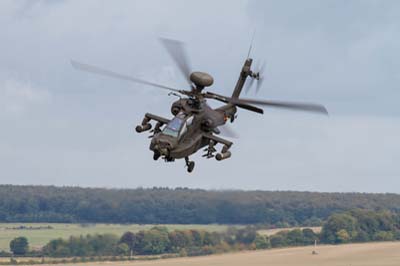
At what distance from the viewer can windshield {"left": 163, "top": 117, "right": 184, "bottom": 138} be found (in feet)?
154

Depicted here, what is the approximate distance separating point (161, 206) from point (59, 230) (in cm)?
619

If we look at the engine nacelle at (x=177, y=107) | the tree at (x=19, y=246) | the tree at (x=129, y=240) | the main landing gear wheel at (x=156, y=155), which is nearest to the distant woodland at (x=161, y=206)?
the tree at (x=19, y=246)

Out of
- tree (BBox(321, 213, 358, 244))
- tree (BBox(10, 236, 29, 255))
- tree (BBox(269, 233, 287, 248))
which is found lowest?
tree (BBox(10, 236, 29, 255))

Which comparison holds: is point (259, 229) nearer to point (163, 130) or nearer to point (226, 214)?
point (226, 214)

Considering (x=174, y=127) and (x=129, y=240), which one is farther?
(x=129, y=240)

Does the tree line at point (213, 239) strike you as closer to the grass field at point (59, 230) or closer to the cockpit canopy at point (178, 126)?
the grass field at point (59, 230)

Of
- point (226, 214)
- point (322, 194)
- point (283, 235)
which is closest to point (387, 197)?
point (322, 194)

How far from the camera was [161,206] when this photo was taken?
6738 centimetres

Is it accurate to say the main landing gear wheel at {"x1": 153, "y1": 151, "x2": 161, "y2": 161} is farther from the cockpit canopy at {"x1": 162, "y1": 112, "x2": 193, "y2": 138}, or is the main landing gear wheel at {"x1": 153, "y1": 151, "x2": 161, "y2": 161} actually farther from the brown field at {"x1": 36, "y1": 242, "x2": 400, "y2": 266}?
A: the brown field at {"x1": 36, "y1": 242, "x2": 400, "y2": 266}

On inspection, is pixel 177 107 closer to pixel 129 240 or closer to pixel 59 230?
pixel 59 230

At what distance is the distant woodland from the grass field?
466 millimetres

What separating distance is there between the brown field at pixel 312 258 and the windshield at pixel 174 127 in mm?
24835

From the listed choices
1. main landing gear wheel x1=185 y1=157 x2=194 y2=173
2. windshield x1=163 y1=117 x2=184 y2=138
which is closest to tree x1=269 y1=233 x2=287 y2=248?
main landing gear wheel x1=185 y1=157 x2=194 y2=173

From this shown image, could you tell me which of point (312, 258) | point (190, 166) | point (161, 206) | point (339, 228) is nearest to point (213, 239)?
point (161, 206)
